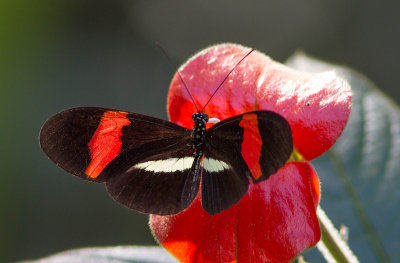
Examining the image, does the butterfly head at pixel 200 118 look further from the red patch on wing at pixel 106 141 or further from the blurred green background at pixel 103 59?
the blurred green background at pixel 103 59

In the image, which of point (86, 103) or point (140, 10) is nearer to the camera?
point (86, 103)

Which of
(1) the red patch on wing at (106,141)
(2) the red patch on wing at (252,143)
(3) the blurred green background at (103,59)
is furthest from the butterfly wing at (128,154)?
(3) the blurred green background at (103,59)

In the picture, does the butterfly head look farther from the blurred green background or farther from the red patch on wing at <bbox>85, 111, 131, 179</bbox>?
the blurred green background

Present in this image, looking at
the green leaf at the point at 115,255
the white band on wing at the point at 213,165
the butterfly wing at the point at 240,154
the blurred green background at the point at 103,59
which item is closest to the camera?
the butterfly wing at the point at 240,154

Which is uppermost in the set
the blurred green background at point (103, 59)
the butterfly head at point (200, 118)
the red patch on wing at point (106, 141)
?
the red patch on wing at point (106, 141)

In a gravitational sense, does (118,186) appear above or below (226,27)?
above

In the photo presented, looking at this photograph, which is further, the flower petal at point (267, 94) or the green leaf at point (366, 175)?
the green leaf at point (366, 175)

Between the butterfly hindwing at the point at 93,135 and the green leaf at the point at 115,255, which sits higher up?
the butterfly hindwing at the point at 93,135

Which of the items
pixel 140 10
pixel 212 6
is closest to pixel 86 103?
pixel 140 10

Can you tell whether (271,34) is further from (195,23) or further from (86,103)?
(86,103)
